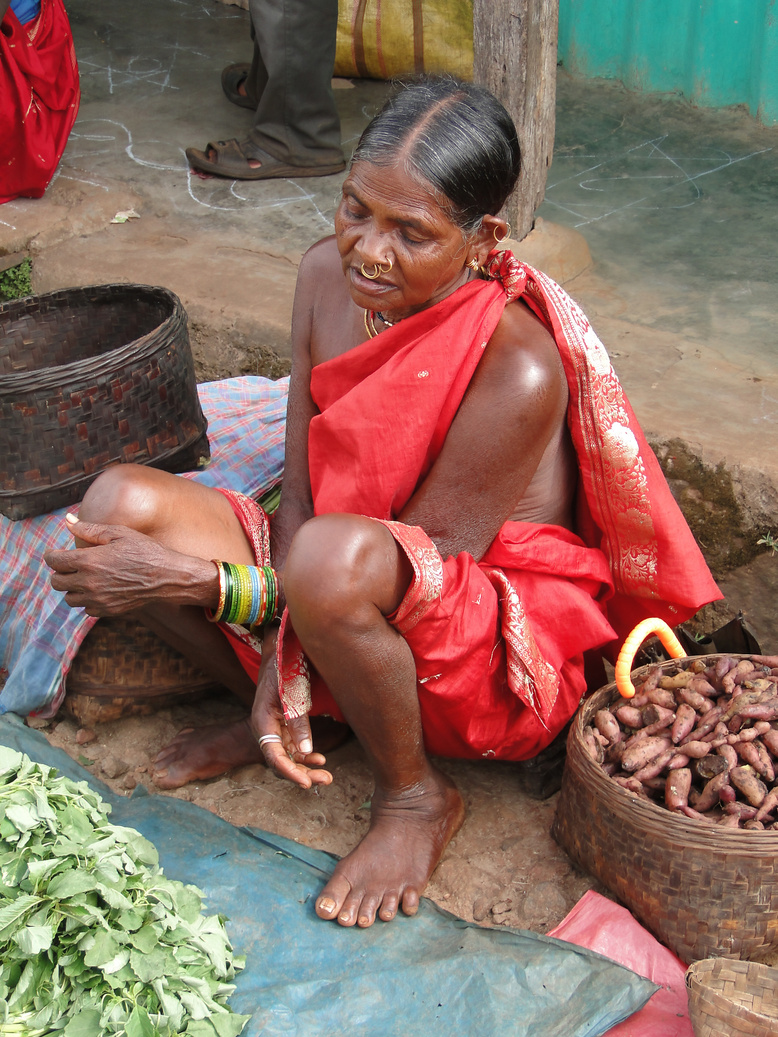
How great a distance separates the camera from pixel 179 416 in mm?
2629

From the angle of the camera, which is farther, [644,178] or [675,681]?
[644,178]

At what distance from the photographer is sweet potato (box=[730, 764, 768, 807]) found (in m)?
1.80

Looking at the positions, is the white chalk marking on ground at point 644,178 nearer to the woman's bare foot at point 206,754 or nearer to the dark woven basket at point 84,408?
the dark woven basket at point 84,408

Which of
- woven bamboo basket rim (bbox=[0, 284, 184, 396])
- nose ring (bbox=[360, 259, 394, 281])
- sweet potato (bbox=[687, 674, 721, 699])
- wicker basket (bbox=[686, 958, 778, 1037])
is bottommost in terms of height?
wicker basket (bbox=[686, 958, 778, 1037])

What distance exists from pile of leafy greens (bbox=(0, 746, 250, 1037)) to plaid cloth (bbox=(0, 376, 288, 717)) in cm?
68

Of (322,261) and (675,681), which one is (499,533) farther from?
(322,261)

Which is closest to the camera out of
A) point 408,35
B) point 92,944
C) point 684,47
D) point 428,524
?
point 92,944

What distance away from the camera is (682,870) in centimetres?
177

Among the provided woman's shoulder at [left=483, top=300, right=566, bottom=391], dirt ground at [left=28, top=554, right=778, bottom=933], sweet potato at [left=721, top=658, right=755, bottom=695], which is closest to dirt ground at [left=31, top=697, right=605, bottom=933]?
dirt ground at [left=28, top=554, right=778, bottom=933]

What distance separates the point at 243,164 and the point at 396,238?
2858 mm

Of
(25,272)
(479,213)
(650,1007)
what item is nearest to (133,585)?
(479,213)

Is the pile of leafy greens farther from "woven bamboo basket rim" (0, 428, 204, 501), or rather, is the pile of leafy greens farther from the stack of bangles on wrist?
"woven bamboo basket rim" (0, 428, 204, 501)

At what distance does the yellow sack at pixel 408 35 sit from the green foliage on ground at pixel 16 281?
6.73ft

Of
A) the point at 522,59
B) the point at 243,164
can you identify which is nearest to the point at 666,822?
the point at 522,59
